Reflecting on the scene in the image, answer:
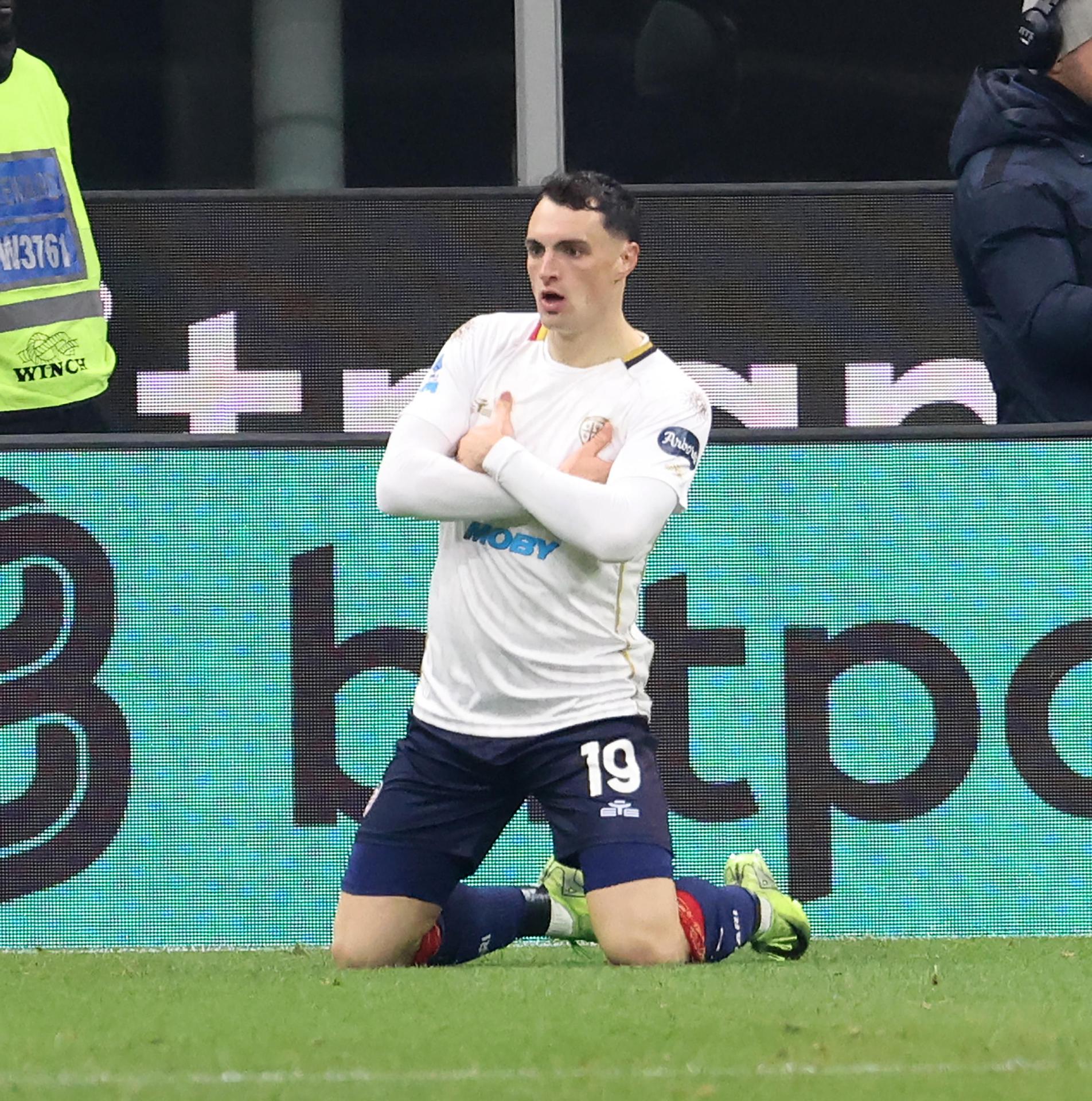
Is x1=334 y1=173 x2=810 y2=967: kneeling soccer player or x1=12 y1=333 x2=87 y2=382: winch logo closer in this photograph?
x1=334 y1=173 x2=810 y2=967: kneeling soccer player

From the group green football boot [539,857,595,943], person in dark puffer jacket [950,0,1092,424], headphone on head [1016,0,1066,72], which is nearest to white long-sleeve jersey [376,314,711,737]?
green football boot [539,857,595,943]

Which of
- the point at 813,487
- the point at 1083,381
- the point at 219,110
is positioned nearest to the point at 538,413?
the point at 813,487

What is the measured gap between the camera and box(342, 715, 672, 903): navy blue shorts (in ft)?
17.8

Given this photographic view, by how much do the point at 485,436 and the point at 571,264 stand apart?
0.42 m

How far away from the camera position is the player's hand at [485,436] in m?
5.41

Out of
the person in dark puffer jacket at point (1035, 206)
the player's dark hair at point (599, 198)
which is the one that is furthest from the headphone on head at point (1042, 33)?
the player's dark hair at point (599, 198)

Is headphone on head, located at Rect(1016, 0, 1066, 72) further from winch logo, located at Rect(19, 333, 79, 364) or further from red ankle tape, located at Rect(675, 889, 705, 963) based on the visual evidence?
winch logo, located at Rect(19, 333, 79, 364)

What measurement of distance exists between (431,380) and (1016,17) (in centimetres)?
480

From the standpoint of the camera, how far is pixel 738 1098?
355 cm

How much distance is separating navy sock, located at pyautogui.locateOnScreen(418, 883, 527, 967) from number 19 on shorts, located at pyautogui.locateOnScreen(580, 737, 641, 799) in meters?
0.47

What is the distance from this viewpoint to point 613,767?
5.45 metres

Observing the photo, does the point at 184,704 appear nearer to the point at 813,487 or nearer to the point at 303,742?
the point at 303,742

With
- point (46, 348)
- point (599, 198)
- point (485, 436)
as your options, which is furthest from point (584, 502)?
point (46, 348)

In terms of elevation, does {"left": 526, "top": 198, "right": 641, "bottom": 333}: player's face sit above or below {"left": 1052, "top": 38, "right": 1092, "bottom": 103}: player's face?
below
